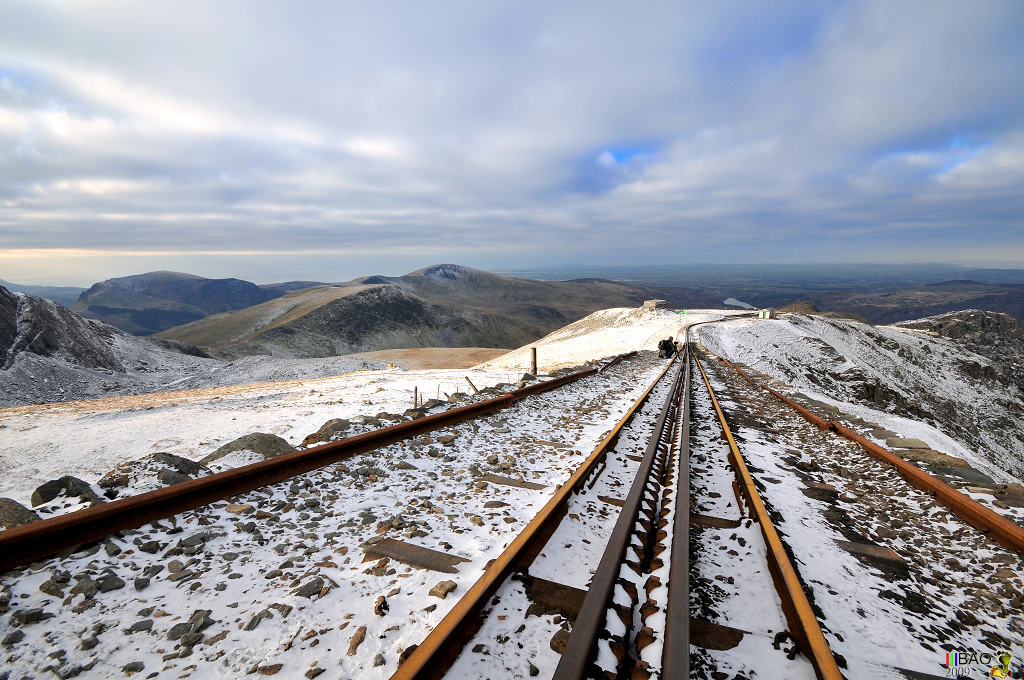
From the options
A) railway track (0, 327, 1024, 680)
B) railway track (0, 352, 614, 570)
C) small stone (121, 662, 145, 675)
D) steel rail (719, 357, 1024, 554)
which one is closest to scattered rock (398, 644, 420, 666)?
railway track (0, 327, 1024, 680)

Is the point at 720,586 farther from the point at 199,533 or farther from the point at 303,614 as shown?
the point at 199,533

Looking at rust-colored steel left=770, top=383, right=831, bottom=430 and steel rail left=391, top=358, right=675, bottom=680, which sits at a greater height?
steel rail left=391, top=358, right=675, bottom=680

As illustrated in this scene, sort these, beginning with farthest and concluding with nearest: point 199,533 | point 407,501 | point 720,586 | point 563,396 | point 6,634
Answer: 1. point 563,396
2. point 407,501
3. point 199,533
4. point 720,586
5. point 6,634

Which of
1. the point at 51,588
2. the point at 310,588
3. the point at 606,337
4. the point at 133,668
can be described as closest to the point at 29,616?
the point at 51,588

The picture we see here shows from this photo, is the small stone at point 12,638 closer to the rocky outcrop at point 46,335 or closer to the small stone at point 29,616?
the small stone at point 29,616

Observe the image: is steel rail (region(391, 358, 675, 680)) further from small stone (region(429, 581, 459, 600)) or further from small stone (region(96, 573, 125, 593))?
small stone (region(96, 573, 125, 593))

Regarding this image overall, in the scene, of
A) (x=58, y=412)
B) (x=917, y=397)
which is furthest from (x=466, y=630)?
(x=917, y=397)
